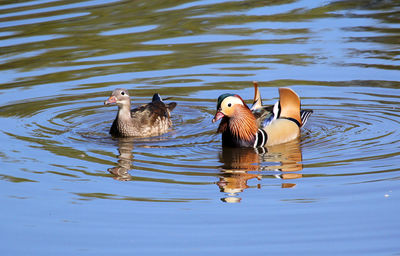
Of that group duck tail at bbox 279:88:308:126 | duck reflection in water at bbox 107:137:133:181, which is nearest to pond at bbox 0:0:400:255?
duck reflection in water at bbox 107:137:133:181

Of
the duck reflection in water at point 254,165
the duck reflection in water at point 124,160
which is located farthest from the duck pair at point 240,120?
the duck reflection in water at point 124,160

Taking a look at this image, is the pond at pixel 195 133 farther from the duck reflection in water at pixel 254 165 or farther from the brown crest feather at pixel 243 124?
the brown crest feather at pixel 243 124

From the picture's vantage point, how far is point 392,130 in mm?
11875

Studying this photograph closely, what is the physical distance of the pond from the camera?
8.02 meters

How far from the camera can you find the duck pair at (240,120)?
11.6m

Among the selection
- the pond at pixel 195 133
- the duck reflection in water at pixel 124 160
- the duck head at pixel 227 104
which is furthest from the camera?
the duck head at pixel 227 104

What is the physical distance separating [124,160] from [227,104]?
1.87 m

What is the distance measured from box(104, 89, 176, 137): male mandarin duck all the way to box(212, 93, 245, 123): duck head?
59.2 inches

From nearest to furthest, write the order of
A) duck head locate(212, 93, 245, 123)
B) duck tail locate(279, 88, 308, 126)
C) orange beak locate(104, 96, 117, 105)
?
duck head locate(212, 93, 245, 123), duck tail locate(279, 88, 308, 126), orange beak locate(104, 96, 117, 105)

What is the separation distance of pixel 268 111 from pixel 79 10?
10172 millimetres

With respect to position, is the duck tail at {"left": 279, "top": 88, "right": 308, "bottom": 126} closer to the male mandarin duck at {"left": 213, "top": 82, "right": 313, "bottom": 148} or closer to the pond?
the male mandarin duck at {"left": 213, "top": 82, "right": 313, "bottom": 148}

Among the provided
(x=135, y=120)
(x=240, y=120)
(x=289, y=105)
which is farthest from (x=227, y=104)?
(x=135, y=120)

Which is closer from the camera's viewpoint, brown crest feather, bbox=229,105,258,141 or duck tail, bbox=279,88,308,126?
brown crest feather, bbox=229,105,258,141

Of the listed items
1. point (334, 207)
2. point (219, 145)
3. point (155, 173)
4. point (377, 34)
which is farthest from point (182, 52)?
point (334, 207)
